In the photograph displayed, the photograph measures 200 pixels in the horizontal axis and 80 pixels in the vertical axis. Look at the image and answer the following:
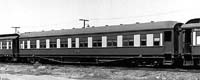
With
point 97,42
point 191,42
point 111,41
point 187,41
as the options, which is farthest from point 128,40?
point 191,42

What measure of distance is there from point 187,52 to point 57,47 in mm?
12774

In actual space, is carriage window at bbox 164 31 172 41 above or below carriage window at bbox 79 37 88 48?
above

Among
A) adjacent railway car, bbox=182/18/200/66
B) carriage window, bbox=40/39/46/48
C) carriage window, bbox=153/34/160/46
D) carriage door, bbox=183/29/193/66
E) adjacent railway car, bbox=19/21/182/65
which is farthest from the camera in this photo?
carriage window, bbox=40/39/46/48

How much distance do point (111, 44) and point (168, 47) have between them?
490 centimetres

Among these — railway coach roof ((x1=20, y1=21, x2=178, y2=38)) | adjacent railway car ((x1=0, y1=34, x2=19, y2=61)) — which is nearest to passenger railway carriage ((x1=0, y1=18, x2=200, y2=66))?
railway coach roof ((x1=20, y1=21, x2=178, y2=38))

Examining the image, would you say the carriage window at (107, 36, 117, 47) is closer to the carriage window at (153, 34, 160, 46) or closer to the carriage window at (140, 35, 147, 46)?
the carriage window at (140, 35, 147, 46)

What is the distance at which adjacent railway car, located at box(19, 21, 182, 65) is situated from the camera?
2145 cm

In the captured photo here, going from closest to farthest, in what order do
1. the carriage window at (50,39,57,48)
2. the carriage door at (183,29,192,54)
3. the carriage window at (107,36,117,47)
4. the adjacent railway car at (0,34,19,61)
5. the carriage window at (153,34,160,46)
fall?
the carriage door at (183,29,192,54) < the carriage window at (153,34,160,46) < the carriage window at (107,36,117,47) < the carriage window at (50,39,57,48) < the adjacent railway car at (0,34,19,61)

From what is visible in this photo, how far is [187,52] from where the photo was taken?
Result: 20578 millimetres

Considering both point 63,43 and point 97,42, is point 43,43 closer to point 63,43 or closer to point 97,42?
point 63,43

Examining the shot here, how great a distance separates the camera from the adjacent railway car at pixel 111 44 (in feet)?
70.4

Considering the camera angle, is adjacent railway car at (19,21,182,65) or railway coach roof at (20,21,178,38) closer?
adjacent railway car at (19,21,182,65)

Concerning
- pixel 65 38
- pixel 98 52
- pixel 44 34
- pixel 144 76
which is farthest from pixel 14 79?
pixel 44 34

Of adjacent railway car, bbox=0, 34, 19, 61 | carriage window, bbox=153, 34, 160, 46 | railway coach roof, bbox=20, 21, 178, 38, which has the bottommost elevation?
adjacent railway car, bbox=0, 34, 19, 61
